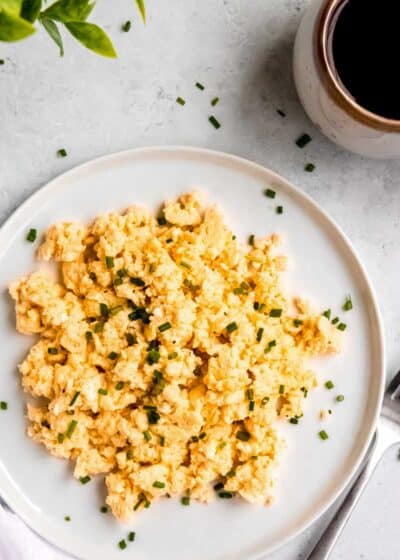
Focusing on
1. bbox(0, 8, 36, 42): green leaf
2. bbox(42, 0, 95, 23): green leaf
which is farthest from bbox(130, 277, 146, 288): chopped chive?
bbox(0, 8, 36, 42): green leaf

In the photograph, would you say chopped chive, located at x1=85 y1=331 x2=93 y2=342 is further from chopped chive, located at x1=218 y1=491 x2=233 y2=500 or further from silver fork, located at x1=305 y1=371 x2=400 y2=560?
silver fork, located at x1=305 y1=371 x2=400 y2=560

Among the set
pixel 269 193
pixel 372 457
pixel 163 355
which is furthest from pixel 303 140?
pixel 372 457

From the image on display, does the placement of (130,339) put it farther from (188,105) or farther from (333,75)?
(333,75)

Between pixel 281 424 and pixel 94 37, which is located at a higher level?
pixel 94 37

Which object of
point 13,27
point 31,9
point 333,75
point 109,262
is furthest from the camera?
point 109,262

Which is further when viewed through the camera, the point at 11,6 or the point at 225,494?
the point at 225,494

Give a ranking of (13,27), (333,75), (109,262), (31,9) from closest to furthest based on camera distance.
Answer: (13,27)
(31,9)
(333,75)
(109,262)

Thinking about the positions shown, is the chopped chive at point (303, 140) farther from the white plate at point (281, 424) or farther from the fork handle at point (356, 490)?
the fork handle at point (356, 490)
